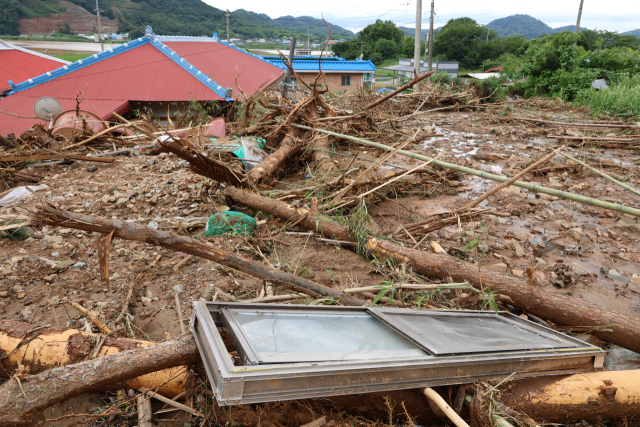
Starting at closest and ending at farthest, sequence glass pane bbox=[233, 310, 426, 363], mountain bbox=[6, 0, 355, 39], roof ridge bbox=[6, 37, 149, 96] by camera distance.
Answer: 1. glass pane bbox=[233, 310, 426, 363]
2. roof ridge bbox=[6, 37, 149, 96]
3. mountain bbox=[6, 0, 355, 39]

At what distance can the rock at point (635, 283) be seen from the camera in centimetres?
315

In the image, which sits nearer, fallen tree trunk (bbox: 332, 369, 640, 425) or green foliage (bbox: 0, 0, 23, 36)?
fallen tree trunk (bbox: 332, 369, 640, 425)

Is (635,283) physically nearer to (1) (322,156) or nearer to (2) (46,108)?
(1) (322,156)

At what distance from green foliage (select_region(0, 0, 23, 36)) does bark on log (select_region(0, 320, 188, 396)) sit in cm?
8072

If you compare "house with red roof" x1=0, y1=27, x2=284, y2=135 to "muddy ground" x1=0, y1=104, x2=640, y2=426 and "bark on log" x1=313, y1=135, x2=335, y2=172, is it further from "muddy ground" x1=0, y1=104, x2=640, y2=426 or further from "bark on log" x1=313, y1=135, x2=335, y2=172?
"muddy ground" x1=0, y1=104, x2=640, y2=426

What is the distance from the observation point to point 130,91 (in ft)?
35.4

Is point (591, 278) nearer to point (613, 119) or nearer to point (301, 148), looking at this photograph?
point (301, 148)

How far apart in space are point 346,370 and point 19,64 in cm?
1813

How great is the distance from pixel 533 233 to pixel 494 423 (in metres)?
3.06

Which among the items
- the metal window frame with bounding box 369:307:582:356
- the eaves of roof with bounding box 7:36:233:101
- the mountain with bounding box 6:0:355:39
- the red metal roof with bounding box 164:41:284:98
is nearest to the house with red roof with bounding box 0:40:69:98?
the eaves of roof with bounding box 7:36:233:101

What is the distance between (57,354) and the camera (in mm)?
1900

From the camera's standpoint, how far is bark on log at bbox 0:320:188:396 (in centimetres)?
189

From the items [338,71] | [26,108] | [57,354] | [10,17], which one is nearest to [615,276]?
[57,354]

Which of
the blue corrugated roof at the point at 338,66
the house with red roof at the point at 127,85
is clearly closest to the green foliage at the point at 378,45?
the blue corrugated roof at the point at 338,66
